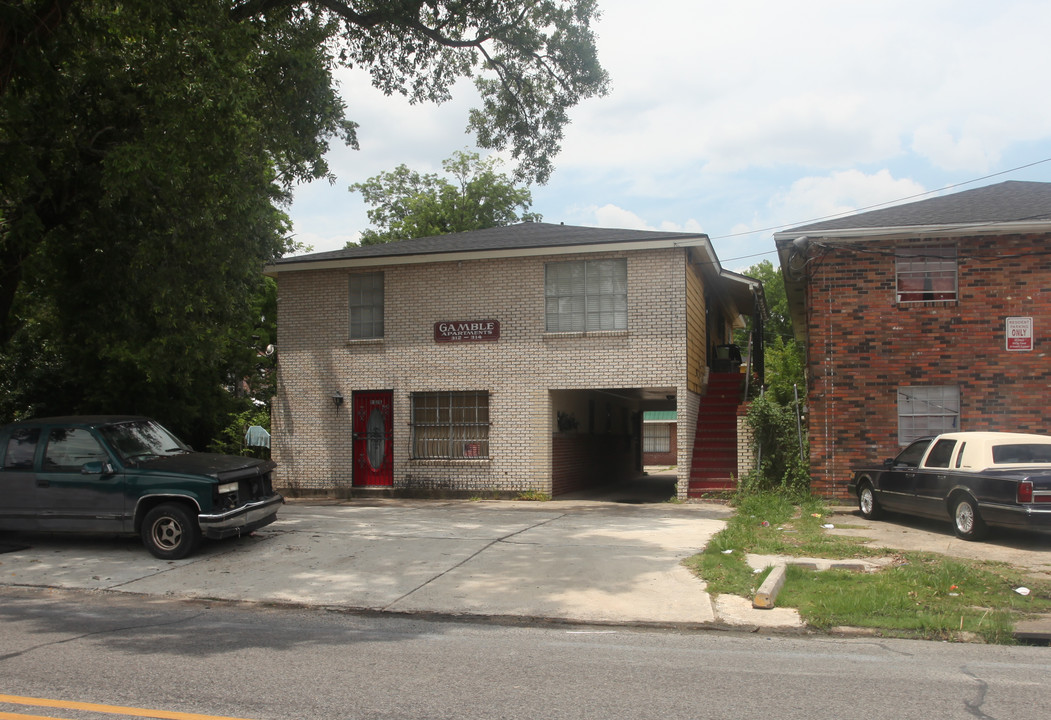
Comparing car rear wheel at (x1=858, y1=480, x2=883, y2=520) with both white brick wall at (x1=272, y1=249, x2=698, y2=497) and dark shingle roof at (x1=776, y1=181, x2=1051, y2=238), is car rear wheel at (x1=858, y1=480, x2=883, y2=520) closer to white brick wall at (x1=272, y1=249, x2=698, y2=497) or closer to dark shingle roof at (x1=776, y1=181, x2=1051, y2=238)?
white brick wall at (x1=272, y1=249, x2=698, y2=497)

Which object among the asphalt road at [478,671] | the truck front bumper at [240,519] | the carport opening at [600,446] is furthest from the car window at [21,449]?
the carport opening at [600,446]

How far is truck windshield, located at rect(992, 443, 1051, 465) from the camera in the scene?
1130 cm

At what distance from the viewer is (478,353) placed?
1834 centimetres

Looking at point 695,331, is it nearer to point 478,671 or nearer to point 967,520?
point 967,520

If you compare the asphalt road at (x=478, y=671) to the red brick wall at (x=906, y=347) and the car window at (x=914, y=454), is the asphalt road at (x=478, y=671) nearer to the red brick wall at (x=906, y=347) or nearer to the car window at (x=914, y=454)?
the car window at (x=914, y=454)

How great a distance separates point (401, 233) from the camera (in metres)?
45.0

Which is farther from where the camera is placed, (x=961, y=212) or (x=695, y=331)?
(x=695, y=331)

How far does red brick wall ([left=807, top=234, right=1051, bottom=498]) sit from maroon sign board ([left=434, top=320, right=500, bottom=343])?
663cm

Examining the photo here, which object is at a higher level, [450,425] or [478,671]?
[450,425]

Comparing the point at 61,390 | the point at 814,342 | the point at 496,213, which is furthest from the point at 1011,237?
the point at 496,213

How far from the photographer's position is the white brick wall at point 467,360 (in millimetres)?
17516

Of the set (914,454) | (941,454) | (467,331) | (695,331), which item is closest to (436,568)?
(941,454)

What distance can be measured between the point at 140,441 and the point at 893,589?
9296 millimetres

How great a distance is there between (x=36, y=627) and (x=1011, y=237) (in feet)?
53.1
